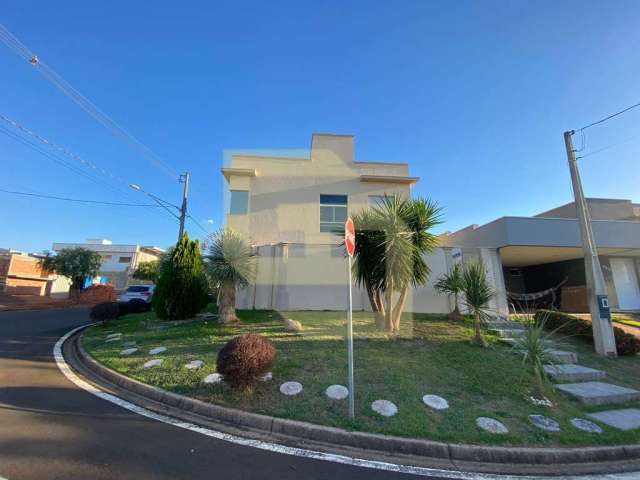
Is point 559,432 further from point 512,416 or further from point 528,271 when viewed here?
point 528,271

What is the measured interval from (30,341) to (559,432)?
482 inches

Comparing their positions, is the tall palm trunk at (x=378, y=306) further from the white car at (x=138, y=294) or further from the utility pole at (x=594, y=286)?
the white car at (x=138, y=294)

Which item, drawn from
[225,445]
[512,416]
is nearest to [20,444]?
[225,445]

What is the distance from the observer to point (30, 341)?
873 centimetres

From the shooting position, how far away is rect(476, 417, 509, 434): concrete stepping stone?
402 centimetres

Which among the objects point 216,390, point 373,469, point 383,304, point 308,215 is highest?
point 308,215

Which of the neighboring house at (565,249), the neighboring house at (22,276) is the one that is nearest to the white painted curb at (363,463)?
the neighboring house at (565,249)

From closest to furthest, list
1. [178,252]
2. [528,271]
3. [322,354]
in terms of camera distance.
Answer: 1. [322,354]
2. [178,252]
3. [528,271]

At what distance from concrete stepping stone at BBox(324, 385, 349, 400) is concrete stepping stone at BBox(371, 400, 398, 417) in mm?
465

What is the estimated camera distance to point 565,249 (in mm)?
12797

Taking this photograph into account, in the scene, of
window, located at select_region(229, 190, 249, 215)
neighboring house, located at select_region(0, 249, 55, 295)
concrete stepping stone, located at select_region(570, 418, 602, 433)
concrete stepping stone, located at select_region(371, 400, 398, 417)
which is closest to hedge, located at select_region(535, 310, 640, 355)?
concrete stepping stone, located at select_region(570, 418, 602, 433)

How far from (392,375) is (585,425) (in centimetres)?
271

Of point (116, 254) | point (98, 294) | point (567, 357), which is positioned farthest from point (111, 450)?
point (116, 254)

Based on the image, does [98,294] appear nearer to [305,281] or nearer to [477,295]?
[305,281]
